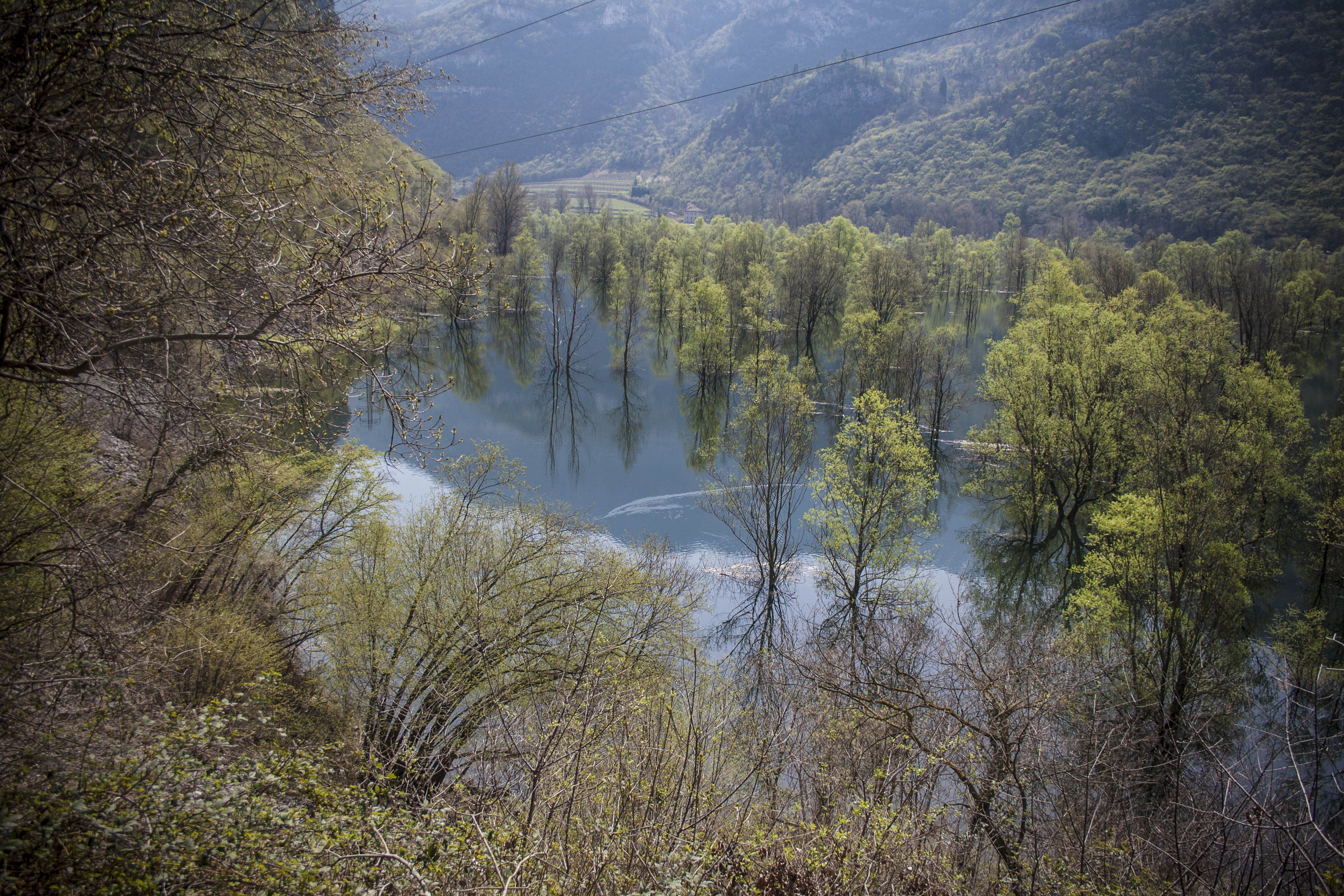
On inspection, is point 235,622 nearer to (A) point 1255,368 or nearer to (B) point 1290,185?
(A) point 1255,368

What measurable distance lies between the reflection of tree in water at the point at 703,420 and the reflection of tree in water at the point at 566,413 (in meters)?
5.14

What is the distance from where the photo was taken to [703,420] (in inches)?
1495

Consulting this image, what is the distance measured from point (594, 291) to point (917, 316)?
30039 mm

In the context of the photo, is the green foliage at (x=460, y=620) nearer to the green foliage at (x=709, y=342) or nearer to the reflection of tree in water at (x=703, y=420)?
the reflection of tree in water at (x=703, y=420)

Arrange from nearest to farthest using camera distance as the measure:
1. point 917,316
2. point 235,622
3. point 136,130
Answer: point 136,130
point 235,622
point 917,316

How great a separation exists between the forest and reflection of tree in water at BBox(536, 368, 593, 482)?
20.9 ft

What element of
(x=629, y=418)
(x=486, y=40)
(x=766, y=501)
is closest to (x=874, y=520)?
(x=766, y=501)

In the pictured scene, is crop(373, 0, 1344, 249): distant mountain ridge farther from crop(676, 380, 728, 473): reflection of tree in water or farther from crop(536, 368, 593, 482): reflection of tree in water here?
crop(676, 380, 728, 473): reflection of tree in water

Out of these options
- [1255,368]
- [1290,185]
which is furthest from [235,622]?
[1290,185]

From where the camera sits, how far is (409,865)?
4336 millimetres

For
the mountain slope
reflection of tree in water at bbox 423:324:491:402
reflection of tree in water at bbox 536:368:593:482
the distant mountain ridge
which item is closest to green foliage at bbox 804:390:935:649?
reflection of tree in water at bbox 536:368:593:482

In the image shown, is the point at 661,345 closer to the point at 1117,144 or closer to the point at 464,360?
the point at 464,360

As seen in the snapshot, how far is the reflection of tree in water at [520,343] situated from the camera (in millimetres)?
45781

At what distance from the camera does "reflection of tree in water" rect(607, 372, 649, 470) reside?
33.5 m
